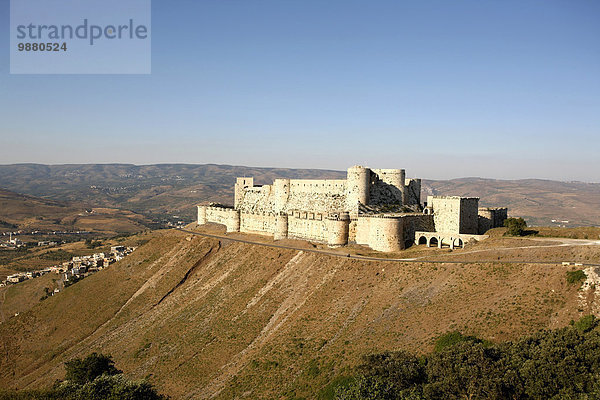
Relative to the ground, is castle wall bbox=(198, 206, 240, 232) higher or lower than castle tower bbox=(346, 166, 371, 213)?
lower

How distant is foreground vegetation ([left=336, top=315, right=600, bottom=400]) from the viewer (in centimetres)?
3028

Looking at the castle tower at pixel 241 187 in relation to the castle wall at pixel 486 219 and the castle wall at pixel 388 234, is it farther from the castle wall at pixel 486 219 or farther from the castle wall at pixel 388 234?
the castle wall at pixel 486 219

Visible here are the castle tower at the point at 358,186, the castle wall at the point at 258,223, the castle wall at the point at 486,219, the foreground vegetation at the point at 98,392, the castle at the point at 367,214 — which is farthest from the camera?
the castle wall at the point at 258,223

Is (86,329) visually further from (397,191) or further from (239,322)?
(397,191)

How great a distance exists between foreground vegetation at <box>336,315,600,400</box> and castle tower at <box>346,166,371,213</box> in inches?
1585

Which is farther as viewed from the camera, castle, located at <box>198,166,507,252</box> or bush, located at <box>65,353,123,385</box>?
castle, located at <box>198,166,507,252</box>

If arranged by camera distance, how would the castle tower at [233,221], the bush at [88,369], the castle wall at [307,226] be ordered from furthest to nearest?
the castle tower at [233,221], the castle wall at [307,226], the bush at [88,369]

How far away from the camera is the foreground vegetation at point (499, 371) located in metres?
30.3

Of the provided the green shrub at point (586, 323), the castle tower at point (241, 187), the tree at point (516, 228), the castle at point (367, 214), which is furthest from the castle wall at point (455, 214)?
the castle tower at point (241, 187)

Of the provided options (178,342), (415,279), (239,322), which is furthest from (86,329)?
(415,279)

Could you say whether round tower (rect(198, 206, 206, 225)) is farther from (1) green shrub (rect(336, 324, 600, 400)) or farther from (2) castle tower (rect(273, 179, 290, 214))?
(1) green shrub (rect(336, 324, 600, 400))

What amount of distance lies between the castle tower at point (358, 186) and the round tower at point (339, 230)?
16.0 ft

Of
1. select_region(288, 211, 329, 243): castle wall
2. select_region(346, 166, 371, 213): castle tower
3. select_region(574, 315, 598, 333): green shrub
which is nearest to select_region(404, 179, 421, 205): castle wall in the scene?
select_region(346, 166, 371, 213): castle tower

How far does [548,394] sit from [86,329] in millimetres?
67042
